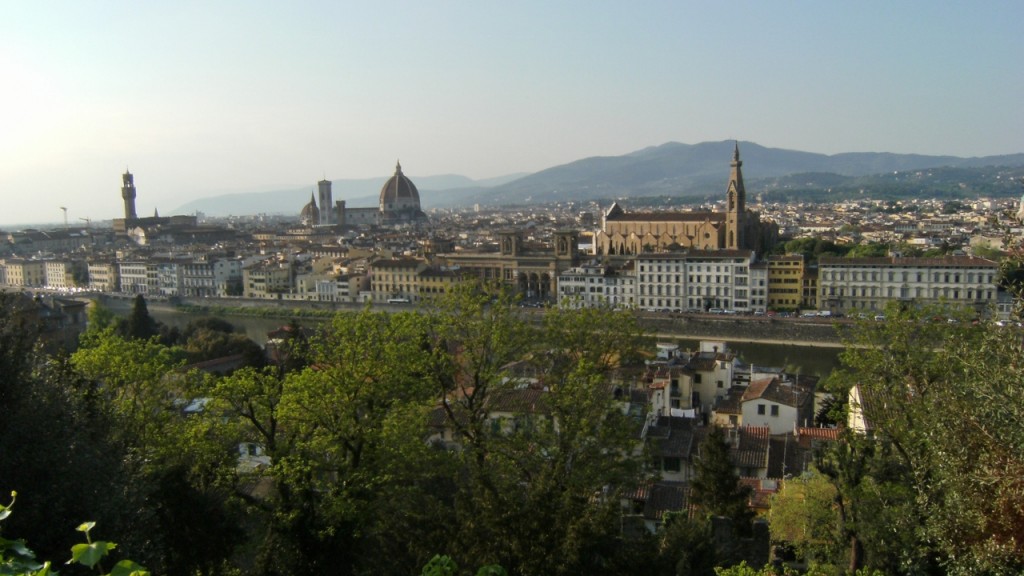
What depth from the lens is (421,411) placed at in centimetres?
719

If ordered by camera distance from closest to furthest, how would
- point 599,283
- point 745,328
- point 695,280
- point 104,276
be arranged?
point 745,328, point 695,280, point 599,283, point 104,276

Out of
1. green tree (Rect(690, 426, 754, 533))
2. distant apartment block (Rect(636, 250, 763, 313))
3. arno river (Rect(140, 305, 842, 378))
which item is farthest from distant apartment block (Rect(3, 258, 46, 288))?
green tree (Rect(690, 426, 754, 533))

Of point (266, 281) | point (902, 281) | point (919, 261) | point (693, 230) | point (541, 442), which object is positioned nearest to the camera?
point (541, 442)

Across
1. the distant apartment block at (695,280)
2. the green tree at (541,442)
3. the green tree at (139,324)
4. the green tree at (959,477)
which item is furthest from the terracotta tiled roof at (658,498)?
the distant apartment block at (695,280)

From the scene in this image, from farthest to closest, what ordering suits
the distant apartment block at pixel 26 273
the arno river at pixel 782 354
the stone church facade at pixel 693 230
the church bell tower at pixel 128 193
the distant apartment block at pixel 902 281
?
the church bell tower at pixel 128 193 < the distant apartment block at pixel 26 273 < the stone church facade at pixel 693 230 < the distant apartment block at pixel 902 281 < the arno river at pixel 782 354

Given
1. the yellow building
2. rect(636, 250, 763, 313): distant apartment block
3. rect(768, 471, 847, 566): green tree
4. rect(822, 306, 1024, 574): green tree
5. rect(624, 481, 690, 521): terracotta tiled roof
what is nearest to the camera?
rect(822, 306, 1024, 574): green tree

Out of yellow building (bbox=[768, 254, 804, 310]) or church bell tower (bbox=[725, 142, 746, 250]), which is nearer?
yellow building (bbox=[768, 254, 804, 310])

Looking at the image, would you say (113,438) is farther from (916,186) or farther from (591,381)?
(916,186)

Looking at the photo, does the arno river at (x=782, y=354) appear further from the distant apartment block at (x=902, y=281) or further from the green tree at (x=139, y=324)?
the green tree at (x=139, y=324)

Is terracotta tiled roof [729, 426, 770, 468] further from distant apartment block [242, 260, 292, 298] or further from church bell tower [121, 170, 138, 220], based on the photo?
church bell tower [121, 170, 138, 220]

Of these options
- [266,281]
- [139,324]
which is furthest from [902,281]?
[266,281]

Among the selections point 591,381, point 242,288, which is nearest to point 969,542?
point 591,381

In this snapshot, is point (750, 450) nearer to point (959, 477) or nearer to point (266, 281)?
point (959, 477)

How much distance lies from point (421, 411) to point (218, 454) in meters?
1.62
